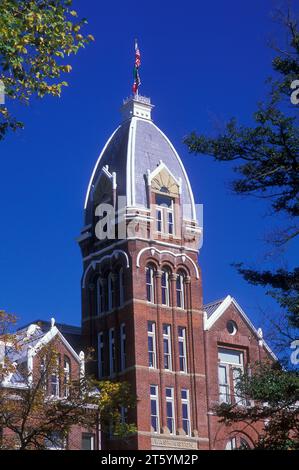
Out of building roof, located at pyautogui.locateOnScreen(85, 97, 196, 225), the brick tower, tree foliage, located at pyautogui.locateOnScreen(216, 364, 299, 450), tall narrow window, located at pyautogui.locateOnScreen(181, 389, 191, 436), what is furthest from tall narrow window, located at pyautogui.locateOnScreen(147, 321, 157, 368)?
tree foliage, located at pyautogui.locateOnScreen(216, 364, 299, 450)

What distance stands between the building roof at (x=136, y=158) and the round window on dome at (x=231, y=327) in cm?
686

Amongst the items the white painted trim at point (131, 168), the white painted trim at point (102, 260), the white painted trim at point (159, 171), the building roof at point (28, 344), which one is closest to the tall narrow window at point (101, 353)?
the building roof at point (28, 344)

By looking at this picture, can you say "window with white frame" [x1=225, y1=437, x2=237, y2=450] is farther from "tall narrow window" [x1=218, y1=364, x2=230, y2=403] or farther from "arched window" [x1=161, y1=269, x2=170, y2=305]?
"arched window" [x1=161, y1=269, x2=170, y2=305]

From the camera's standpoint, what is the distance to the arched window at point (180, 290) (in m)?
58.2

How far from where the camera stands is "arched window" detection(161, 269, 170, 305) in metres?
57.4

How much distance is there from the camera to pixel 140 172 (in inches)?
2297

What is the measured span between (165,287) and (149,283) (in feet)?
4.06

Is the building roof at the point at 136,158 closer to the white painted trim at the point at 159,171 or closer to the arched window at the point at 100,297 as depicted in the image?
the white painted trim at the point at 159,171

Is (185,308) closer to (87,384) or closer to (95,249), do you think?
(95,249)

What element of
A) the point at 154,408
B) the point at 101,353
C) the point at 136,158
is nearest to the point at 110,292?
the point at 101,353

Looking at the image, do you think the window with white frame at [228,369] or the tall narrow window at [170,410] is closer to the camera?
the tall narrow window at [170,410]

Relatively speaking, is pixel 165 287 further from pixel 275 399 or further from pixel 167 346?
pixel 275 399
